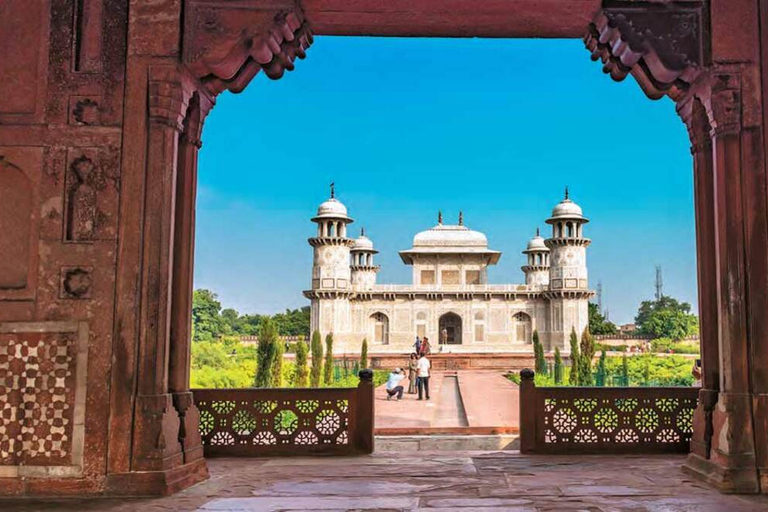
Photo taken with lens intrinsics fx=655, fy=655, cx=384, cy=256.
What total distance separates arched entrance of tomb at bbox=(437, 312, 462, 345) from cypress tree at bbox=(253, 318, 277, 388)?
80.9ft

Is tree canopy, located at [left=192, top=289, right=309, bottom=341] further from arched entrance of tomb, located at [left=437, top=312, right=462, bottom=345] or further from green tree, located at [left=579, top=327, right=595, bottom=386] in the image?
green tree, located at [left=579, top=327, right=595, bottom=386]

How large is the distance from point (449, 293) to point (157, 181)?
111 feet

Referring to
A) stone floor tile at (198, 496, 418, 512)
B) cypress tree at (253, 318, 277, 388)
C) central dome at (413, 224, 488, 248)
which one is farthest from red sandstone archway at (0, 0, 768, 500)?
central dome at (413, 224, 488, 248)

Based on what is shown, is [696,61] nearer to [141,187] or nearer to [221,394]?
[141,187]

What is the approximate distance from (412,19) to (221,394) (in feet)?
10.4

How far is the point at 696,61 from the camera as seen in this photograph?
4.16m

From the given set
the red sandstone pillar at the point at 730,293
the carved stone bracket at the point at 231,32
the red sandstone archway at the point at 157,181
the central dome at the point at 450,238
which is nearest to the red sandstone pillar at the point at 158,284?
the red sandstone archway at the point at 157,181

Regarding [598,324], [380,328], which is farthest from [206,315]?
[598,324]

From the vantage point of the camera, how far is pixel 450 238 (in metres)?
39.9

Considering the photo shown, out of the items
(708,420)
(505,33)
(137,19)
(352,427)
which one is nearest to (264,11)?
(137,19)

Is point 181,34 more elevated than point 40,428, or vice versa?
point 181,34

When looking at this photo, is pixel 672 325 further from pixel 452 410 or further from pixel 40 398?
pixel 40 398

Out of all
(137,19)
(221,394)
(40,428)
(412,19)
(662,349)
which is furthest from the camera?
(662,349)

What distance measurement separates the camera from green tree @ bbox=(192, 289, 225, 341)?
5207cm
